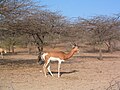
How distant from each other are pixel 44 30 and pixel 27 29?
2.21 metres

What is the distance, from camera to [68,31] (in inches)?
983

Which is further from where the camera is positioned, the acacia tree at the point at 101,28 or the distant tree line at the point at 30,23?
the acacia tree at the point at 101,28

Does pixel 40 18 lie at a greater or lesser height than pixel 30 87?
greater

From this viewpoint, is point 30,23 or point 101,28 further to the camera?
point 101,28

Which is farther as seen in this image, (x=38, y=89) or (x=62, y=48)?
(x=62, y=48)

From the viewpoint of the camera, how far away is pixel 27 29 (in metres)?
21.4

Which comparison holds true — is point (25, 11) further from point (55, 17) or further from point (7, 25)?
point (55, 17)

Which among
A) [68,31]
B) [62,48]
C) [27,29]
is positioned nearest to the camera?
[27,29]

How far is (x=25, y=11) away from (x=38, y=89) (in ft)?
25.4

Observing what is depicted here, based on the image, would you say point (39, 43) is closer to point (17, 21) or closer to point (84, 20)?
point (17, 21)

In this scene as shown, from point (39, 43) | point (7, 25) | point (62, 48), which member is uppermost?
point (7, 25)

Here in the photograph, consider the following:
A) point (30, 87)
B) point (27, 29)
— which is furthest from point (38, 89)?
point (27, 29)

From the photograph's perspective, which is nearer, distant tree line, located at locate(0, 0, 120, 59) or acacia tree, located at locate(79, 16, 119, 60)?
distant tree line, located at locate(0, 0, 120, 59)

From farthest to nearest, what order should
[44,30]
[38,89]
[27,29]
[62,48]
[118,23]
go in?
[62,48]
[118,23]
[44,30]
[27,29]
[38,89]
